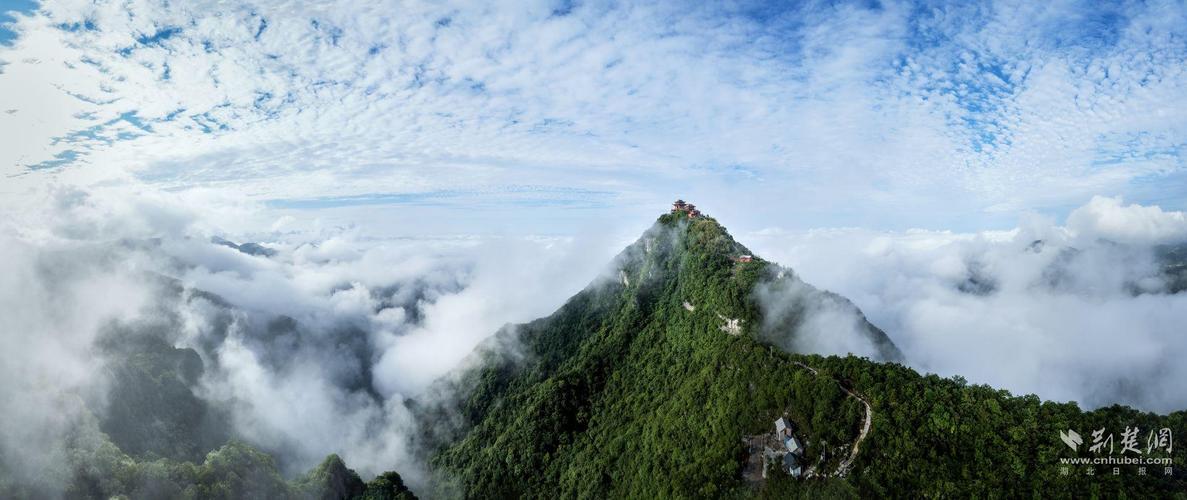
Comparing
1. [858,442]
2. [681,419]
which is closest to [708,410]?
[681,419]

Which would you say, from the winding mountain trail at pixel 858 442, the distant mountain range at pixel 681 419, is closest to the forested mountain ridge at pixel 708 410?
the distant mountain range at pixel 681 419

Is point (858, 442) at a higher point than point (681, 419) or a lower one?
higher

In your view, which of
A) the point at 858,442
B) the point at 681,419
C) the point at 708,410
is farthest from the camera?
the point at 681,419

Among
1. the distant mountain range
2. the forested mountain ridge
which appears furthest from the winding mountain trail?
the forested mountain ridge

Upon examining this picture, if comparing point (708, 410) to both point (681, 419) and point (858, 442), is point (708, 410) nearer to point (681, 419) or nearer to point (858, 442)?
point (681, 419)

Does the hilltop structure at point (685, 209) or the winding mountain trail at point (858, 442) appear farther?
the hilltop structure at point (685, 209)

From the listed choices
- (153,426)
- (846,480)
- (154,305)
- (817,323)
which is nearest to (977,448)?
(846,480)

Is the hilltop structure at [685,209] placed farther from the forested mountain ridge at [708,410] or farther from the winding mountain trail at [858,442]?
the winding mountain trail at [858,442]

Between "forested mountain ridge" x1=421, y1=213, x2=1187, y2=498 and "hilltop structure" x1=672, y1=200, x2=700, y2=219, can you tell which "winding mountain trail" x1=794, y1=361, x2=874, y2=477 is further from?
"hilltop structure" x1=672, y1=200, x2=700, y2=219

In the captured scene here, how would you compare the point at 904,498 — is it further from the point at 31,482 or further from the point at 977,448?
the point at 31,482
